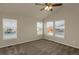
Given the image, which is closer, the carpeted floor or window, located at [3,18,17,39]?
window, located at [3,18,17,39]

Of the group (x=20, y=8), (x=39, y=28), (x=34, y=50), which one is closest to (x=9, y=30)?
(x=20, y=8)

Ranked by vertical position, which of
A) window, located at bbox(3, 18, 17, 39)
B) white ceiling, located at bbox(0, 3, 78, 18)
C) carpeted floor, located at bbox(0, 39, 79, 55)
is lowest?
carpeted floor, located at bbox(0, 39, 79, 55)

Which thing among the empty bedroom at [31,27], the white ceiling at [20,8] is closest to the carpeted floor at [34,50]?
the empty bedroom at [31,27]

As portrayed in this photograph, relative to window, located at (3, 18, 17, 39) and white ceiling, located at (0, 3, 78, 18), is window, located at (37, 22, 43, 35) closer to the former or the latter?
white ceiling, located at (0, 3, 78, 18)

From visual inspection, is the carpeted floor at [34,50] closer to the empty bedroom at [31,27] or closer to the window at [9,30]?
the empty bedroom at [31,27]

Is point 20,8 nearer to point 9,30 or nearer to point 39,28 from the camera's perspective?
point 9,30

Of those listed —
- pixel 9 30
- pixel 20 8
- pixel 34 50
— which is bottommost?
pixel 34 50

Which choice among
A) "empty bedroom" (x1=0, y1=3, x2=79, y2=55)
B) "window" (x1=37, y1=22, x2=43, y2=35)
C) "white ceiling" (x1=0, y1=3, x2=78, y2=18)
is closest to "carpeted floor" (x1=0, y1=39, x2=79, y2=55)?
"empty bedroom" (x1=0, y1=3, x2=79, y2=55)

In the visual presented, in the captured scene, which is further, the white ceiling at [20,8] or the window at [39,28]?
the window at [39,28]

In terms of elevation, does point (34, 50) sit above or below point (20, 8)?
below

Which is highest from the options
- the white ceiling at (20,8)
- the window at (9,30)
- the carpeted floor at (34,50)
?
the white ceiling at (20,8)
